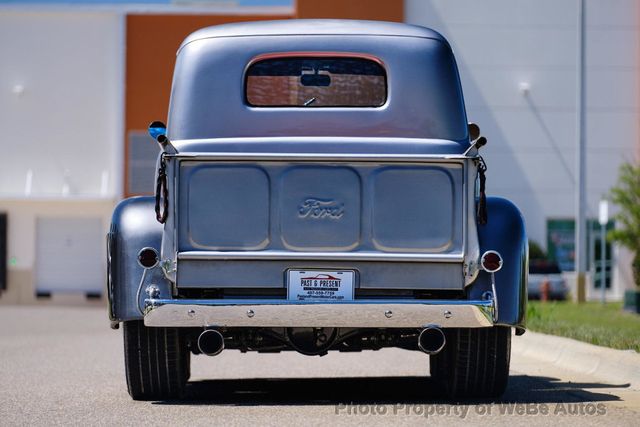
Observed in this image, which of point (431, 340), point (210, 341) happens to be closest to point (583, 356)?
point (431, 340)

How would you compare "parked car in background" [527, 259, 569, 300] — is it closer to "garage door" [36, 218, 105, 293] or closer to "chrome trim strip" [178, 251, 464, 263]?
"garage door" [36, 218, 105, 293]

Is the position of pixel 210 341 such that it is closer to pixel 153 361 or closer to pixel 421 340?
pixel 153 361

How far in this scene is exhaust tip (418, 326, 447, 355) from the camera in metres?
8.57

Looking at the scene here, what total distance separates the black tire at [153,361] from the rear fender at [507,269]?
2.07 metres

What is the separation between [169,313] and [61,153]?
3615cm

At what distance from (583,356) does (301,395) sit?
12.2ft

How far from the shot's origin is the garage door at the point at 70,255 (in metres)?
43.6

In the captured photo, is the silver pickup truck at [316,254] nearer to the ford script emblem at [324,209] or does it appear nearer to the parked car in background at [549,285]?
the ford script emblem at [324,209]

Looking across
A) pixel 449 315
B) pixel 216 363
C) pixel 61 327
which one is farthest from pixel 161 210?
pixel 61 327

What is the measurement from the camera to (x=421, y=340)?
857 cm

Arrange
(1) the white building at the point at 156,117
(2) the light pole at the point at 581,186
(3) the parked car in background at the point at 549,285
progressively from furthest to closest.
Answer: (1) the white building at the point at 156,117
(3) the parked car in background at the point at 549,285
(2) the light pole at the point at 581,186

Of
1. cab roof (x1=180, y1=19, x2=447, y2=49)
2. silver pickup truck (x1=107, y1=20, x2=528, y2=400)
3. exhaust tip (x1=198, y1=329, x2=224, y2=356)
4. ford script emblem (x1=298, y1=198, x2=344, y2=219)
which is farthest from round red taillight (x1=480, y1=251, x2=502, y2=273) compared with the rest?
cab roof (x1=180, y1=19, x2=447, y2=49)

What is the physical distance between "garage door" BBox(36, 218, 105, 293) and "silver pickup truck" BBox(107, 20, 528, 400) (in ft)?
114

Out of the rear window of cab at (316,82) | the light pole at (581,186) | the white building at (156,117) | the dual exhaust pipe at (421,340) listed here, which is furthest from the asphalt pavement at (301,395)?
the white building at (156,117)
